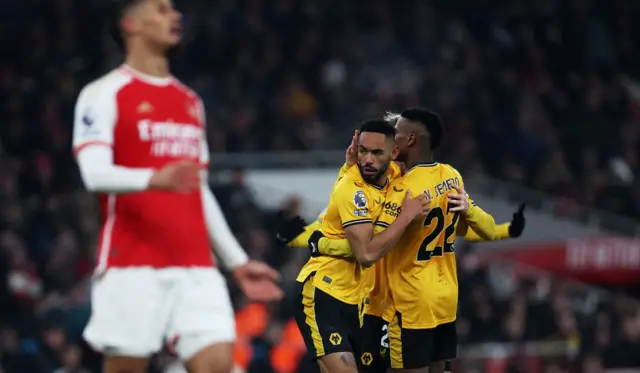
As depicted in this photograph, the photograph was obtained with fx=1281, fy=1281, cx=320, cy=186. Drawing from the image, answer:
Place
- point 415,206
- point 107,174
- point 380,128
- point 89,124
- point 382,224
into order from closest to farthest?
point 107,174 → point 89,124 → point 415,206 → point 380,128 → point 382,224

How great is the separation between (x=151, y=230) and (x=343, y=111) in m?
13.8

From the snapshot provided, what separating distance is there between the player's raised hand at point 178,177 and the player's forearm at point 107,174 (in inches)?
3.2

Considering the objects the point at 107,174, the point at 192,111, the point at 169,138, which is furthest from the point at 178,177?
the point at 192,111

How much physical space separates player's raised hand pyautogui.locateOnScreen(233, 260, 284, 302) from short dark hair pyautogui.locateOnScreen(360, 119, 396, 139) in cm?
216

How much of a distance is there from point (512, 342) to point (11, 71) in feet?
27.6

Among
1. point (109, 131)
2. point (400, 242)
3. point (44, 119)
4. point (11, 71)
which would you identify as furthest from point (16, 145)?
point (109, 131)

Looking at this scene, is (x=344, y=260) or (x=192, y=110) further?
(x=344, y=260)

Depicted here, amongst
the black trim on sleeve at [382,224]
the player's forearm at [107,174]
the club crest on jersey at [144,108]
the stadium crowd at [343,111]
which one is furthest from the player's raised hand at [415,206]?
the stadium crowd at [343,111]

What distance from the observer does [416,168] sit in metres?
7.39

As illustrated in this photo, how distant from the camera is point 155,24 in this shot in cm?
516

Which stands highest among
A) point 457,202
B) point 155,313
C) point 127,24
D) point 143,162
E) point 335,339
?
point 127,24

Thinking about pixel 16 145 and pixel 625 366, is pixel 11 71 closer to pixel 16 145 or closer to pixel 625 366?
pixel 16 145

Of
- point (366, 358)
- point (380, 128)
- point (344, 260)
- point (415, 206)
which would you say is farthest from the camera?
point (366, 358)

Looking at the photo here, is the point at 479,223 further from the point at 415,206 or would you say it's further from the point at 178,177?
the point at 178,177
